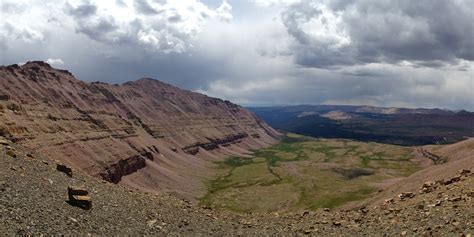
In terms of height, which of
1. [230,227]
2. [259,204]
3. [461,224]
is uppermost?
[461,224]

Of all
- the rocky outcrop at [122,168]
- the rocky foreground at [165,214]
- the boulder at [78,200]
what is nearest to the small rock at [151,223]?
the rocky foreground at [165,214]

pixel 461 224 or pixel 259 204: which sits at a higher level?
pixel 461 224

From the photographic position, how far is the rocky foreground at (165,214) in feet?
114

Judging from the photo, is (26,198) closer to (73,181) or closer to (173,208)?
(73,181)

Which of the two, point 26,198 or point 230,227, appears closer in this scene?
point 26,198

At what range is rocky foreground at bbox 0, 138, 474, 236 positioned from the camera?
34688 mm

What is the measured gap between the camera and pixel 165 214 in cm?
4681

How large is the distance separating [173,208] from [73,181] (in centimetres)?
1152

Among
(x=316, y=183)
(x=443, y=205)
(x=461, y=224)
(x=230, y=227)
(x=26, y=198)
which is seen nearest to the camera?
(x=461, y=224)

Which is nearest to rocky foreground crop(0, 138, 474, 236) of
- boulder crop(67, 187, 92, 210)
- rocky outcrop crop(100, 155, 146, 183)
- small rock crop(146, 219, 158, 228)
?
small rock crop(146, 219, 158, 228)

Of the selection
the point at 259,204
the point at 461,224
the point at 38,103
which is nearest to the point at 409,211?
the point at 461,224

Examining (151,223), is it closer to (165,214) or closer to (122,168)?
(165,214)

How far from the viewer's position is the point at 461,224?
33.9 metres

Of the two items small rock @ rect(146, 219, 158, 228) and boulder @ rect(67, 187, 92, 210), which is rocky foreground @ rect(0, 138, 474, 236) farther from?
boulder @ rect(67, 187, 92, 210)
